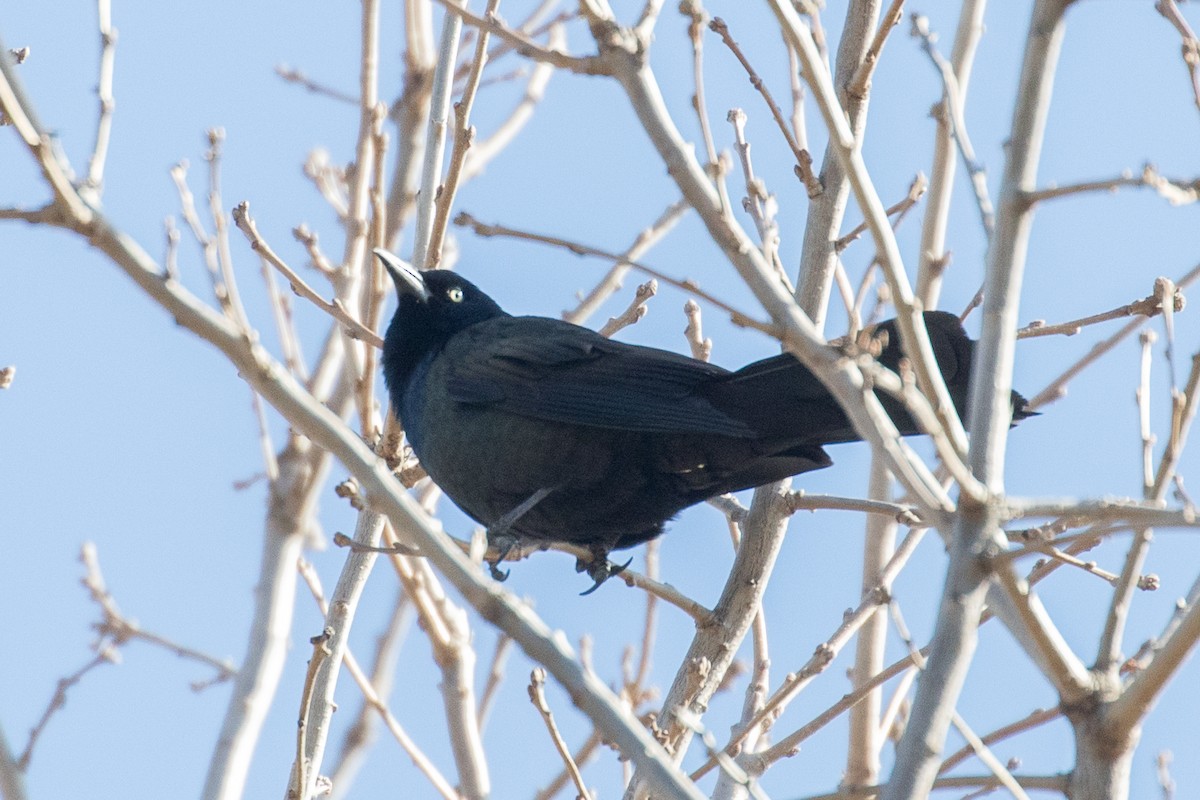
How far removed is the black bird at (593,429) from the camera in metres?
4.45


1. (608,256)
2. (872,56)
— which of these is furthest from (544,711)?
(872,56)

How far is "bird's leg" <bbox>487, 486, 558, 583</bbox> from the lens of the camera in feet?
16.2

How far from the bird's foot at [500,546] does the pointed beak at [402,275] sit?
1058mm

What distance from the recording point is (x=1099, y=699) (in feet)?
8.30

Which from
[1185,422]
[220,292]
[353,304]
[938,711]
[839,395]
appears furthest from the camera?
[353,304]

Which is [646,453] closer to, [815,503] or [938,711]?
[815,503]

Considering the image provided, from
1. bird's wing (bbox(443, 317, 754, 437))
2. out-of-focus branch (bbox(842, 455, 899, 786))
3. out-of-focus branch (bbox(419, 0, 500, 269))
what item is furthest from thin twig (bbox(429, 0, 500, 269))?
out-of-focus branch (bbox(842, 455, 899, 786))

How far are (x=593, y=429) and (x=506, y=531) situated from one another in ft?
1.55

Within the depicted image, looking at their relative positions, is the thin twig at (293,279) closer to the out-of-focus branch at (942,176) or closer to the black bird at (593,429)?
the black bird at (593,429)

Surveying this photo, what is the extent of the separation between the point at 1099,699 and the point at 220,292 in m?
2.71

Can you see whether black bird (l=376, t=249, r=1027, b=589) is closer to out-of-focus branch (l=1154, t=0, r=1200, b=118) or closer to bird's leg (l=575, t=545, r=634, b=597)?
bird's leg (l=575, t=545, r=634, b=597)

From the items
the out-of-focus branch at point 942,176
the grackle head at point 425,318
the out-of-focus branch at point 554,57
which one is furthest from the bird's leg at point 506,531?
the out-of-focus branch at point 554,57

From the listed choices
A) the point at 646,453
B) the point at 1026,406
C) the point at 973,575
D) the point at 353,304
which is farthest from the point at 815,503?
the point at 353,304

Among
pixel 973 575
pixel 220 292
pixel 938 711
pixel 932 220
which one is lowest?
pixel 938 711
